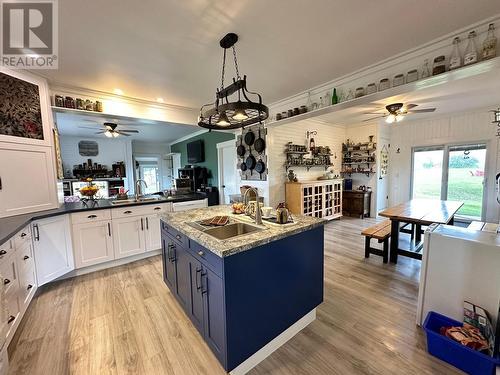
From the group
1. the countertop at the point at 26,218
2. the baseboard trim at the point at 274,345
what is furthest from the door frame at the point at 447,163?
the countertop at the point at 26,218

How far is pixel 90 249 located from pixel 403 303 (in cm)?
398

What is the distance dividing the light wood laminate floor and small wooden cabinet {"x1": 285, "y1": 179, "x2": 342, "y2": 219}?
6.86 feet

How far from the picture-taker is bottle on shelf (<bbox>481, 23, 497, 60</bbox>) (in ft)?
6.06

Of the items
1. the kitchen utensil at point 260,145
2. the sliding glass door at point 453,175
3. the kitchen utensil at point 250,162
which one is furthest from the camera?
the sliding glass door at point 453,175

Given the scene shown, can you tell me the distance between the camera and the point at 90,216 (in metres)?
2.96

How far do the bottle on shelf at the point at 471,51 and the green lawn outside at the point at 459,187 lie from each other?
181 inches

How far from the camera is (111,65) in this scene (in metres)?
2.60

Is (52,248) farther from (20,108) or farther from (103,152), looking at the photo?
(103,152)

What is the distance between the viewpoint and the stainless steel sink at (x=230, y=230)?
1.95 m

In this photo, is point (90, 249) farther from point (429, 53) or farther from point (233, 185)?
point (429, 53)

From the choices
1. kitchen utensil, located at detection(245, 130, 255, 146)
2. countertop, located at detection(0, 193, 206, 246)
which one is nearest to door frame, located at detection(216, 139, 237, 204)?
kitchen utensil, located at detection(245, 130, 255, 146)

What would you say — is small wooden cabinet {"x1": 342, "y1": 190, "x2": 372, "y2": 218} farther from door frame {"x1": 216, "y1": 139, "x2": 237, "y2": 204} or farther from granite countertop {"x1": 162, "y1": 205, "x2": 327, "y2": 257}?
granite countertop {"x1": 162, "y1": 205, "x2": 327, "y2": 257}

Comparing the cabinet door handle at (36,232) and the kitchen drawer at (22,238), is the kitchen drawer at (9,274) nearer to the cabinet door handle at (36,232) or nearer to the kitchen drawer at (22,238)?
the kitchen drawer at (22,238)

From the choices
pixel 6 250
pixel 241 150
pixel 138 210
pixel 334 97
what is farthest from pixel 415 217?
pixel 6 250
